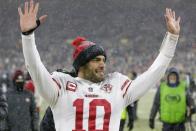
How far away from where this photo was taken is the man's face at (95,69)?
410 cm

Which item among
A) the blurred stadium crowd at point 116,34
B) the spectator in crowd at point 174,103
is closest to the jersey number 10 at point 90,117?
the spectator in crowd at point 174,103

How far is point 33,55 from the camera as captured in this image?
3.80 meters

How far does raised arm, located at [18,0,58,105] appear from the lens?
3725mm

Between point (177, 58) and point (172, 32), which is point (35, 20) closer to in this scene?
point (172, 32)

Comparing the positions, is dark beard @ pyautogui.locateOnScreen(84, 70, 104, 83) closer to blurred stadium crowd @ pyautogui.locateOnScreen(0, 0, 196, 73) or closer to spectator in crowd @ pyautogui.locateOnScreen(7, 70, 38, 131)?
spectator in crowd @ pyautogui.locateOnScreen(7, 70, 38, 131)

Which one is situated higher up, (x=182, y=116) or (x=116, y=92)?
(x=116, y=92)

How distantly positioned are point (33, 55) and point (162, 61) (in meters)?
0.83

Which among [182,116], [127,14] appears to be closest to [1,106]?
[182,116]

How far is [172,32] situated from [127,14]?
2599 cm

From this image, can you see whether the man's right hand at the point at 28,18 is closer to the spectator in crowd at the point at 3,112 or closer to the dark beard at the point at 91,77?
the dark beard at the point at 91,77

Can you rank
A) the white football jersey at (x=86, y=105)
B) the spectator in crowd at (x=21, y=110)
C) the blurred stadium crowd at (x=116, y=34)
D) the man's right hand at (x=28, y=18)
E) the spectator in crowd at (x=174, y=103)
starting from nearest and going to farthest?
the man's right hand at (x=28, y=18), the white football jersey at (x=86, y=105), the spectator in crowd at (x=21, y=110), the spectator in crowd at (x=174, y=103), the blurred stadium crowd at (x=116, y=34)

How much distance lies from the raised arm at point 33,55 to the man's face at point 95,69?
24cm

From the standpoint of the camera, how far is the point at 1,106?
7527 millimetres

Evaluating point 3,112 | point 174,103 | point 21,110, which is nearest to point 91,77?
point 3,112
